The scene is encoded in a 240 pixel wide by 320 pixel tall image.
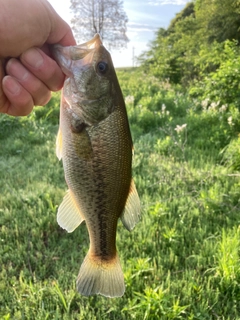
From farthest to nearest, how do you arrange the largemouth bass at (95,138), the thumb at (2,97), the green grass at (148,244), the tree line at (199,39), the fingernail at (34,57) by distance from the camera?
the tree line at (199,39)
the green grass at (148,244)
the thumb at (2,97)
the fingernail at (34,57)
the largemouth bass at (95,138)

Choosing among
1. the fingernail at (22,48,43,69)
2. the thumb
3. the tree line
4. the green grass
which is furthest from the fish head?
the tree line

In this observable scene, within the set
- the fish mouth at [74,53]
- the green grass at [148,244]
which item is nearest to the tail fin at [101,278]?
the green grass at [148,244]

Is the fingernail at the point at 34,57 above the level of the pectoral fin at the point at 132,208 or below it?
above

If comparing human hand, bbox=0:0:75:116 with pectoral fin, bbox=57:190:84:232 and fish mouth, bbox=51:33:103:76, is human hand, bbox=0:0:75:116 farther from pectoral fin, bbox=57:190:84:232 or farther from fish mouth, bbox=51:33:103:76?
pectoral fin, bbox=57:190:84:232

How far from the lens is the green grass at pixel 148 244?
2639 millimetres

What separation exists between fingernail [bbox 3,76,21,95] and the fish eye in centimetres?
45

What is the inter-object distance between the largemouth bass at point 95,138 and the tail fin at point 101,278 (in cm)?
22

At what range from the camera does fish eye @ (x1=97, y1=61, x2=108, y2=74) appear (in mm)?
1626

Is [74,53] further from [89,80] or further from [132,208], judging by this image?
[132,208]

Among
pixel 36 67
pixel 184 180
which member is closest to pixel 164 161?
pixel 184 180

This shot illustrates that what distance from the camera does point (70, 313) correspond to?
2.64 meters

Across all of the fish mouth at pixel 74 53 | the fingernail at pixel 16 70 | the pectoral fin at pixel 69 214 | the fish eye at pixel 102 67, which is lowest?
the pectoral fin at pixel 69 214

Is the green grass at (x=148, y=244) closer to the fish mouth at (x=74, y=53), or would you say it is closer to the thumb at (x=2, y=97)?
the thumb at (x=2, y=97)

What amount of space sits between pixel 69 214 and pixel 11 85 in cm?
71
